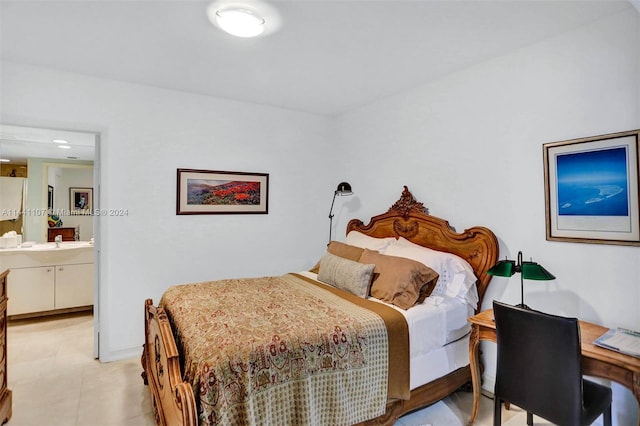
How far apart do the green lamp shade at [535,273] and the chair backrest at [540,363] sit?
338 mm

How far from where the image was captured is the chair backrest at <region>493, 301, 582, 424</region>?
162cm

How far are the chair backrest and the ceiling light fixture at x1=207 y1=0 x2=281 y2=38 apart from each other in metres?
Answer: 2.20

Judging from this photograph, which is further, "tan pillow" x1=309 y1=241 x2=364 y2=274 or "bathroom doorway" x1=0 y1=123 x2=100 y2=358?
"bathroom doorway" x1=0 y1=123 x2=100 y2=358

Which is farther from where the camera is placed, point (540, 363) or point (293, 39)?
point (293, 39)

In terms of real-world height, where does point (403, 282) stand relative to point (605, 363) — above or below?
above

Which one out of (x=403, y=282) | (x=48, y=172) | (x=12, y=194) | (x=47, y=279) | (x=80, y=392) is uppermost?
(x=48, y=172)

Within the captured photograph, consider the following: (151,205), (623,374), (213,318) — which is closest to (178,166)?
(151,205)

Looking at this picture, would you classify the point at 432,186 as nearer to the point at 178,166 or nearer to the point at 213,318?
the point at 213,318

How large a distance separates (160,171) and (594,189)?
3.59 meters

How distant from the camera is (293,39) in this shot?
2.39m

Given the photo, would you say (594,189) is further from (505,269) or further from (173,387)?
(173,387)

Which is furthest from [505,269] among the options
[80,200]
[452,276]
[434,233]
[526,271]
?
[80,200]

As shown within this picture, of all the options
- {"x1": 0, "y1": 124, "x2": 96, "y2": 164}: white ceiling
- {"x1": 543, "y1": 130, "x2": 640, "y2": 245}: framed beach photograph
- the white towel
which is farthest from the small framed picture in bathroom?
{"x1": 543, "y1": 130, "x2": 640, "y2": 245}: framed beach photograph

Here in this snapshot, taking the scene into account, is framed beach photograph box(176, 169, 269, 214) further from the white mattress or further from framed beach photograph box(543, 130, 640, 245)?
framed beach photograph box(543, 130, 640, 245)
